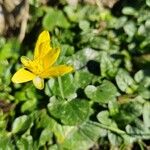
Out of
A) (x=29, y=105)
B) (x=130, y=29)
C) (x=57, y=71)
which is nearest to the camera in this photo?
(x=57, y=71)

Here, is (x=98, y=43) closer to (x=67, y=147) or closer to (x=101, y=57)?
(x=101, y=57)

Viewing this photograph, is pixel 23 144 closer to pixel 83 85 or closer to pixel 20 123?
pixel 20 123

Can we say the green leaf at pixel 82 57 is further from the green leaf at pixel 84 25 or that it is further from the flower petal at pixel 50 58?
the flower petal at pixel 50 58

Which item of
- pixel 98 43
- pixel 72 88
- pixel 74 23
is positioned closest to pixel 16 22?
pixel 74 23

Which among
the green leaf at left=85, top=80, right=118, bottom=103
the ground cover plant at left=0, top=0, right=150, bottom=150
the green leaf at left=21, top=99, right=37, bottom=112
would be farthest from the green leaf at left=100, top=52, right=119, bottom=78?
the green leaf at left=21, top=99, right=37, bottom=112

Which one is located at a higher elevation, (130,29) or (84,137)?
(130,29)

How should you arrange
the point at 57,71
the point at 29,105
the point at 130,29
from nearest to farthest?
the point at 57,71
the point at 29,105
the point at 130,29

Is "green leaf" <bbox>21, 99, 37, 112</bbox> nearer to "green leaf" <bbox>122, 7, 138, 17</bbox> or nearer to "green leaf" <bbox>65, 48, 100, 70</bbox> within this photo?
"green leaf" <bbox>65, 48, 100, 70</bbox>

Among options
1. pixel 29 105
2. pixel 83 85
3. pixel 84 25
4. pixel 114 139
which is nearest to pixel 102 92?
pixel 83 85
